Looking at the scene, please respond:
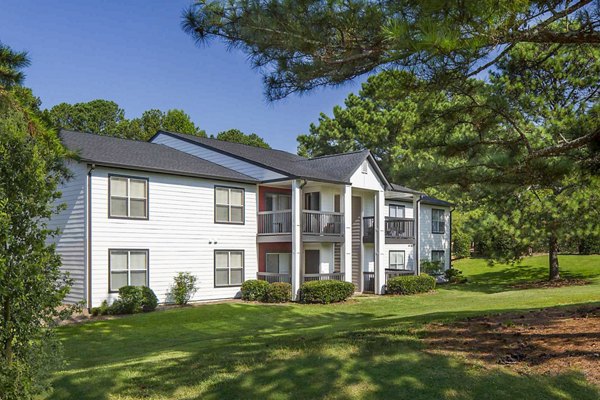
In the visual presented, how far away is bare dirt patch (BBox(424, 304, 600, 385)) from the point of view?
23.7 feet

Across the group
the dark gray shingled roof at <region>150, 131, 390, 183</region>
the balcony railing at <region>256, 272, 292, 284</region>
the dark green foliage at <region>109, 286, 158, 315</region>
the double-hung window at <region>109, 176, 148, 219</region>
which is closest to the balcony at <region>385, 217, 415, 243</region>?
the dark gray shingled roof at <region>150, 131, 390, 183</region>

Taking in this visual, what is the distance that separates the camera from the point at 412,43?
18.9ft

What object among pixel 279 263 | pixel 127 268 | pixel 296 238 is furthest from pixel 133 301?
pixel 279 263

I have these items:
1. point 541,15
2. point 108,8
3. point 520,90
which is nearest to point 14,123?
point 541,15

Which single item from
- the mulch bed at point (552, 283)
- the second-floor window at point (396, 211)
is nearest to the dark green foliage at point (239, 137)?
the second-floor window at point (396, 211)

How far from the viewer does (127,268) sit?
18797mm

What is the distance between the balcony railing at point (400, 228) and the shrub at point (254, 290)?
8998mm

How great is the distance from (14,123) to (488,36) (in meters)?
5.48

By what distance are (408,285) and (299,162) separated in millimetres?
8470

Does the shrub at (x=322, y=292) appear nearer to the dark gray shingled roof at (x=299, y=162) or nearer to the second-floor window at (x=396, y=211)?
the dark gray shingled roof at (x=299, y=162)

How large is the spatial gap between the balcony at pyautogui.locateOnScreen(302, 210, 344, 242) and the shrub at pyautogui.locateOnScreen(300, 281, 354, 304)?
2.07 meters

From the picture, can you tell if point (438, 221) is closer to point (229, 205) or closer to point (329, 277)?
point (329, 277)

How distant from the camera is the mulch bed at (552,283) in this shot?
2633cm

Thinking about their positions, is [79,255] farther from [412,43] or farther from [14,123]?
[412,43]
